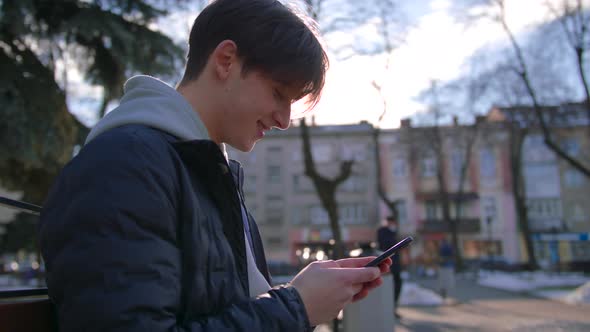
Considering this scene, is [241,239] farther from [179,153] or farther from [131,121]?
[131,121]

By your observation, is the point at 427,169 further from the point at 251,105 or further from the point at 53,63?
the point at 251,105

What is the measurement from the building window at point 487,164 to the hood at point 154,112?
46.8 metres

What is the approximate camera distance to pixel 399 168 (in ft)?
150

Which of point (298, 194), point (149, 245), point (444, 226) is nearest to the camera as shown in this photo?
point (149, 245)

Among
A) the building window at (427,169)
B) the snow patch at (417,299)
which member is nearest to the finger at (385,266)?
the snow patch at (417,299)

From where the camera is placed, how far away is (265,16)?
1.21 m

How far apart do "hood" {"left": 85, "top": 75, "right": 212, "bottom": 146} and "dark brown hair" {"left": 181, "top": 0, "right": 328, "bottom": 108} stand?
0.45 feet

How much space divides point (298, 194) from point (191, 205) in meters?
45.8

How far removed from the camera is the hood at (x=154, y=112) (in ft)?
3.44

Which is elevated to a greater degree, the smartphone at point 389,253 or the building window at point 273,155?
the building window at point 273,155

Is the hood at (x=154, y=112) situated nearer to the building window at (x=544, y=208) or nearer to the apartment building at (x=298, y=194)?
the apartment building at (x=298, y=194)

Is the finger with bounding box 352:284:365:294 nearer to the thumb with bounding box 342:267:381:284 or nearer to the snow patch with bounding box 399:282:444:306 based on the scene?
the thumb with bounding box 342:267:381:284

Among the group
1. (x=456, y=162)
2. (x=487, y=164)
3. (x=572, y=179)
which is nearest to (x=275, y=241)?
(x=456, y=162)

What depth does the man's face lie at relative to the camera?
1218mm
